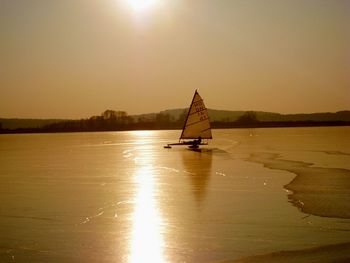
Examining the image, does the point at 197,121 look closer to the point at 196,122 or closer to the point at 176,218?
the point at 196,122

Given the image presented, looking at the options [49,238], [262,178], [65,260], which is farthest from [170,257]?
[262,178]

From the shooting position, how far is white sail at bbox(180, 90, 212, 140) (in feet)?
155

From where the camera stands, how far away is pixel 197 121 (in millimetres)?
47562

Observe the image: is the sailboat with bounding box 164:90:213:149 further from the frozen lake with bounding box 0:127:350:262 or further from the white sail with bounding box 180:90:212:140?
the frozen lake with bounding box 0:127:350:262

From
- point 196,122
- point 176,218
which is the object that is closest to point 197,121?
→ point 196,122

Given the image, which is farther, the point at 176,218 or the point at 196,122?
the point at 196,122

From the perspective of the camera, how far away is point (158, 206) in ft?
46.9

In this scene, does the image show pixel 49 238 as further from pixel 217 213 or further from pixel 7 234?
pixel 217 213

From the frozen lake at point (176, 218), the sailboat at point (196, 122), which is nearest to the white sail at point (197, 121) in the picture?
the sailboat at point (196, 122)

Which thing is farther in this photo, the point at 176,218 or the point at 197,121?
the point at 197,121

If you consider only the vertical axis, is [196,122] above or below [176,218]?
above

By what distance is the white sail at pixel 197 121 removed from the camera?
47.3m

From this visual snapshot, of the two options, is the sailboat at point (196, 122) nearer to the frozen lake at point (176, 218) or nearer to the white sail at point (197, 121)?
the white sail at point (197, 121)

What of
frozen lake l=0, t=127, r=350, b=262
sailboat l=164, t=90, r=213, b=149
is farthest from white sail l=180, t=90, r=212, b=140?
frozen lake l=0, t=127, r=350, b=262
